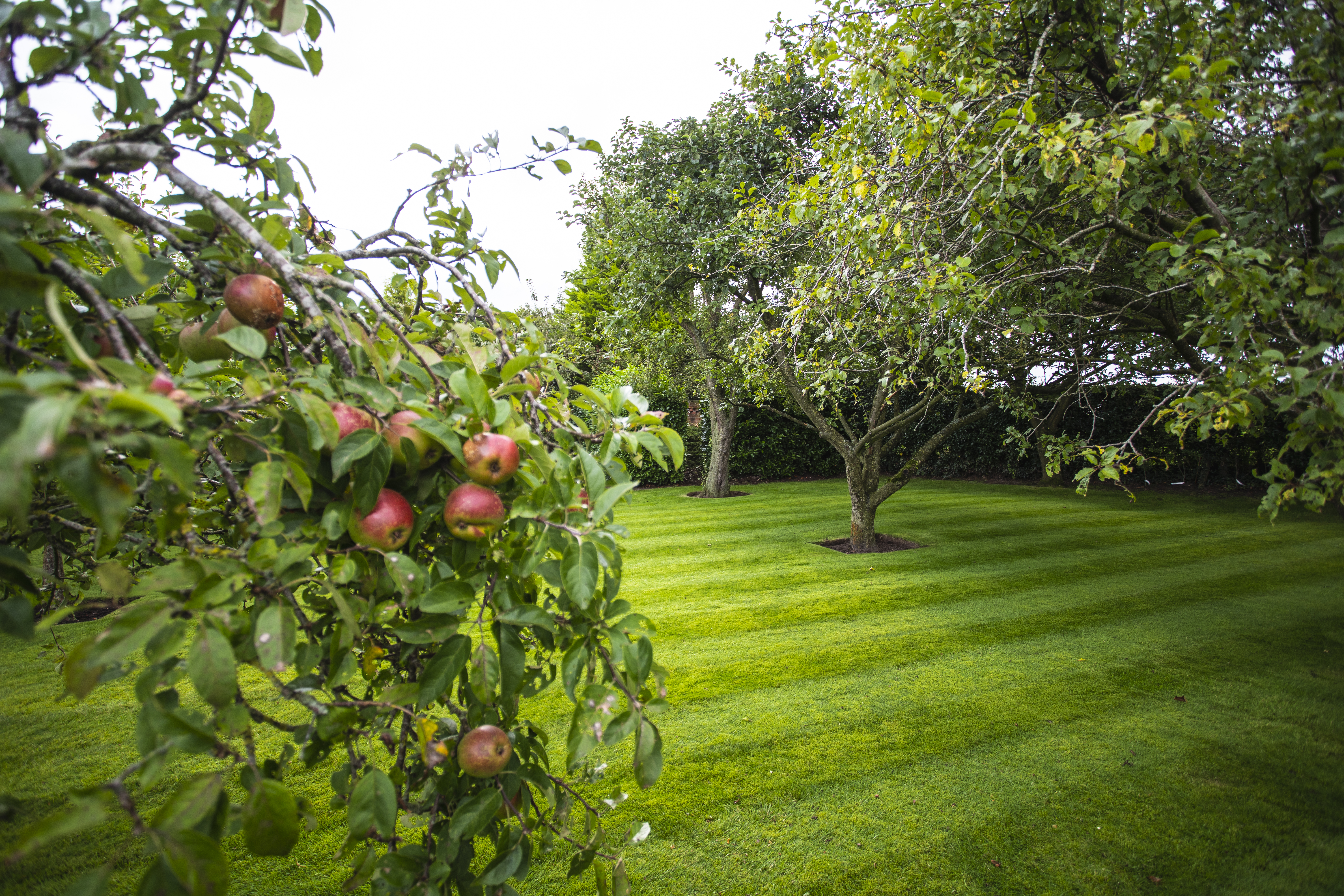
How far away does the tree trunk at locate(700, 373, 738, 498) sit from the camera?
13945 millimetres

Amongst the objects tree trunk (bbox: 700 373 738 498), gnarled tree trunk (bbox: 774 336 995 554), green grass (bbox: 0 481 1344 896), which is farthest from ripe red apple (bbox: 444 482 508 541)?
tree trunk (bbox: 700 373 738 498)

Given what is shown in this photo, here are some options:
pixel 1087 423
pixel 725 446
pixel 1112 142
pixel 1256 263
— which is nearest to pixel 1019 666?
pixel 1256 263

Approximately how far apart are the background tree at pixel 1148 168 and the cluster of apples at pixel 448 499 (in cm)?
245

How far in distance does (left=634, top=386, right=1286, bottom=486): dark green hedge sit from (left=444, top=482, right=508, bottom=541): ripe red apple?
41.3ft

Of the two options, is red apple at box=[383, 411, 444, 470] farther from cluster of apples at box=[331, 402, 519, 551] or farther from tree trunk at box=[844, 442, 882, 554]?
tree trunk at box=[844, 442, 882, 554]

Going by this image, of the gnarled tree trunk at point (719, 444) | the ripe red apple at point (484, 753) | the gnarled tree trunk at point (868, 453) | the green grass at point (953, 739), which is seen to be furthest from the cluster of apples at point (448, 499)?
the gnarled tree trunk at point (719, 444)

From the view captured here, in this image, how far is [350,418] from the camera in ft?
3.45

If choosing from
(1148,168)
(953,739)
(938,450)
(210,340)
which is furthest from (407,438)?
(938,450)

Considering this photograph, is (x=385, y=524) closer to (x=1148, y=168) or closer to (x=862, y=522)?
(x=1148, y=168)

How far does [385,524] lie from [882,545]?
840 centimetres

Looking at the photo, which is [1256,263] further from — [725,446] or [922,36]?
[725,446]

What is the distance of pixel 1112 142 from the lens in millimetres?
2926

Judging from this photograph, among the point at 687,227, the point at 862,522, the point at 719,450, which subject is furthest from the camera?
the point at 719,450

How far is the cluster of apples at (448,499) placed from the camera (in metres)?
1.03
